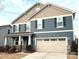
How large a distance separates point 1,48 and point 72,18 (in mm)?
12155

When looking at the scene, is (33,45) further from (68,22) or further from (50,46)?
(68,22)

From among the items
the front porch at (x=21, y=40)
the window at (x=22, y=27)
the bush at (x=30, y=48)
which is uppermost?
the window at (x=22, y=27)

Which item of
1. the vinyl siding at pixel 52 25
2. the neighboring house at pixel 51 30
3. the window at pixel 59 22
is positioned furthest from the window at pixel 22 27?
the window at pixel 59 22

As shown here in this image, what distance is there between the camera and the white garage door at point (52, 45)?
907 inches

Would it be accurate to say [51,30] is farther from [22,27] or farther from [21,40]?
[22,27]

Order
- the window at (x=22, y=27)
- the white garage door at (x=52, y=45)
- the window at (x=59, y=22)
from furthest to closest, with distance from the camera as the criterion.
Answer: the window at (x=22, y=27) < the window at (x=59, y=22) < the white garage door at (x=52, y=45)

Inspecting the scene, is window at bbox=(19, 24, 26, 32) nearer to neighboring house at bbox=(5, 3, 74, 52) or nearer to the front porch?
the front porch

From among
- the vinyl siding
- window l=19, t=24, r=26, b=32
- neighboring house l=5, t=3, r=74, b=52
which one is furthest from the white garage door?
window l=19, t=24, r=26, b=32

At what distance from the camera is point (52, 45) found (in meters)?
24.0

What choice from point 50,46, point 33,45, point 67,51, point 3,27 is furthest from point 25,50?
point 3,27

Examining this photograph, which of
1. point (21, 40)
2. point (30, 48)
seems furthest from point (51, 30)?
point (21, 40)

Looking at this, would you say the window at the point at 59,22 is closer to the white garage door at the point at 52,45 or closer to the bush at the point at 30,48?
the white garage door at the point at 52,45

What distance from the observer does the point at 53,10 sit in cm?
2491

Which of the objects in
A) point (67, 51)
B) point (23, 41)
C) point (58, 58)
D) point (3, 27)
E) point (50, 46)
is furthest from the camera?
point (3, 27)
